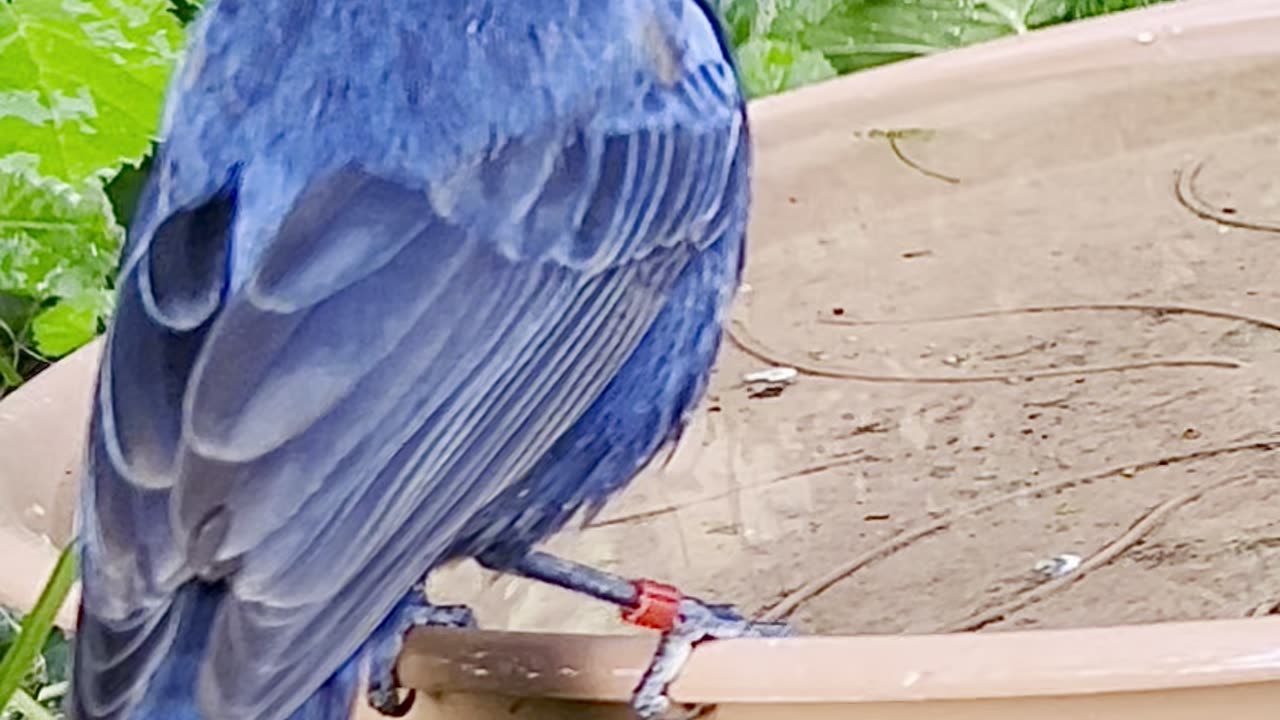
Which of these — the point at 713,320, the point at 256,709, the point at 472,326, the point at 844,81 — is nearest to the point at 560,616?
the point at 713,320

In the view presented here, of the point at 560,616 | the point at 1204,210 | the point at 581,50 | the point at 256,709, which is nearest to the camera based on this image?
the point at 256,709

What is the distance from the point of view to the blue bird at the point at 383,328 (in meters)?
1.45

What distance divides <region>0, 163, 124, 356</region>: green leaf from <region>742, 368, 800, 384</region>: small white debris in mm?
646

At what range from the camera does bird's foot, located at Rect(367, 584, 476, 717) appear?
4.98 feet

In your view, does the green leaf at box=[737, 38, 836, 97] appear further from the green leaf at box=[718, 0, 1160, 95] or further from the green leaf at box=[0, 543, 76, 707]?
the green leaf at box=[0, 543, 76, 707]

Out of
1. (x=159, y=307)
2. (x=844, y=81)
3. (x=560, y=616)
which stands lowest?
(x=560, y=616)

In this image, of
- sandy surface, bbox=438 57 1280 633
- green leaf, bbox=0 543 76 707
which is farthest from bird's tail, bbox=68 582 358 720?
sandy surface, bbox=438 57 1280 633

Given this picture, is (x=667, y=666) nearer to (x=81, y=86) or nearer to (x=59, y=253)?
(x=81, y=86)

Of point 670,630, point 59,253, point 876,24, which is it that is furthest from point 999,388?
point 876,24

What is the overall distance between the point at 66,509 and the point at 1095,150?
3.55 ft

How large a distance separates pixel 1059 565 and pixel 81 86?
96cm

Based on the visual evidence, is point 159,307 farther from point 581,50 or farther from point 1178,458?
point 1178,458

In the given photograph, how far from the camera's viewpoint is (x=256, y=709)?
1.42m

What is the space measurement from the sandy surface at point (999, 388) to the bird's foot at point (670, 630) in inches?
8.7
